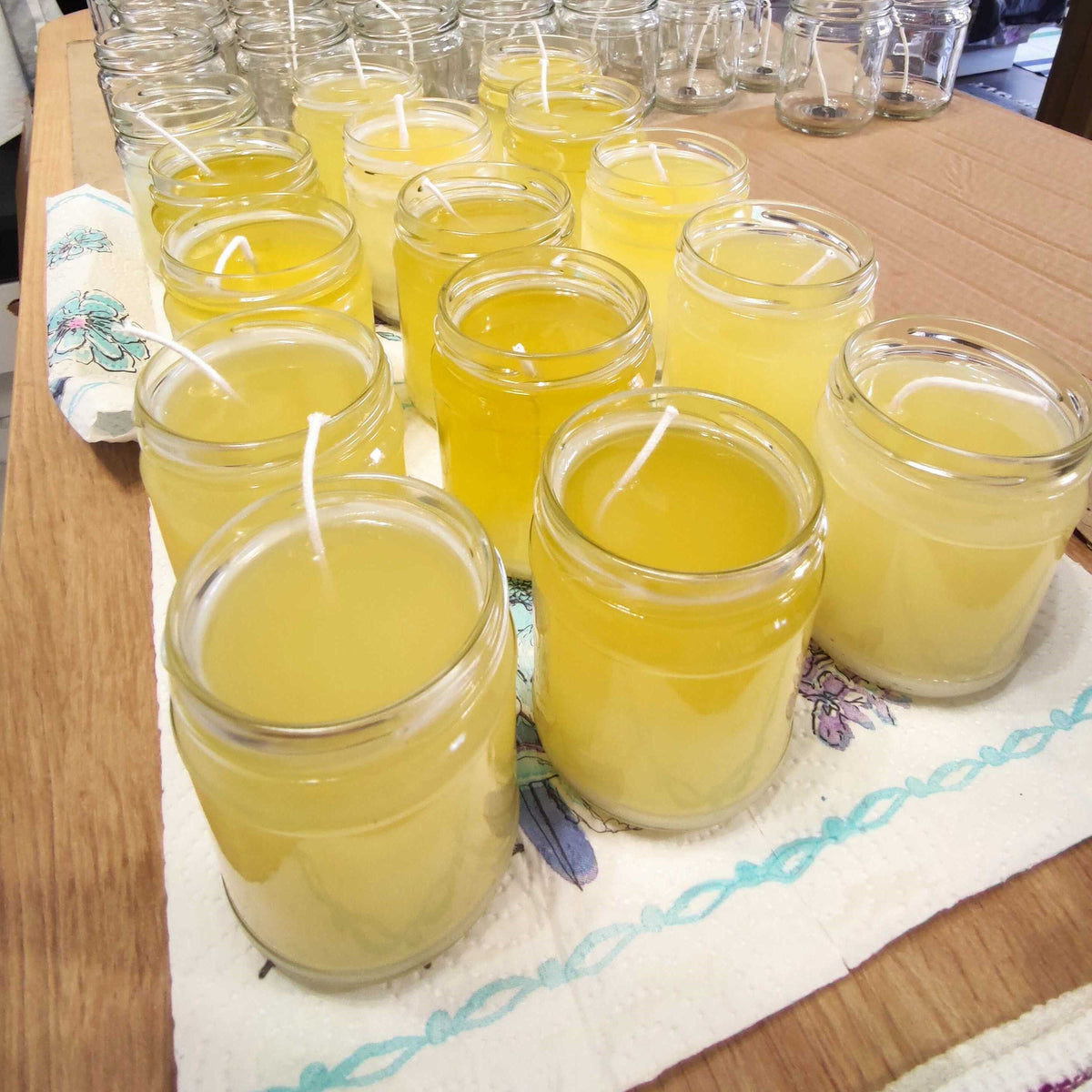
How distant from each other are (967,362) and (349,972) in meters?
0.54

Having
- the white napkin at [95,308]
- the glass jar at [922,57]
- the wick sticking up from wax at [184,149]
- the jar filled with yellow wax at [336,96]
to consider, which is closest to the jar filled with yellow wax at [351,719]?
the white napkin at [95,308]

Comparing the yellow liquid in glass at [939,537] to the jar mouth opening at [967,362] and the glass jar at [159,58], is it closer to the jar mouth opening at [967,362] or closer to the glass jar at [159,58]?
the jar mouth opening at [967,362]

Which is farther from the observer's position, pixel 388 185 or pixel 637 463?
pixel 388 185

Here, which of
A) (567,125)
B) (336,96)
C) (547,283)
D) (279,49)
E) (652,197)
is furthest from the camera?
(279,49)

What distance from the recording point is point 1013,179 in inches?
41.4

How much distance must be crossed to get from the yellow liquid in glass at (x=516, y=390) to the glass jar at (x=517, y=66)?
0.41m

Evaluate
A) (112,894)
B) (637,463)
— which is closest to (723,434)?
(637,463)

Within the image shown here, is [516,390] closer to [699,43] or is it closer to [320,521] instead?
[320,521]

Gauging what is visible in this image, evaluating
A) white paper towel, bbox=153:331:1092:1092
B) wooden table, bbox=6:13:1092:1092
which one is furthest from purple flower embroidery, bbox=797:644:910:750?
wooden table, bbox=6:13:1092:1092

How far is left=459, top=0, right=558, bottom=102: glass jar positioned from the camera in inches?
43.8

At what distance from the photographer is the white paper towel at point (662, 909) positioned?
0.41 meters

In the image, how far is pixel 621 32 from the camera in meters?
1.13

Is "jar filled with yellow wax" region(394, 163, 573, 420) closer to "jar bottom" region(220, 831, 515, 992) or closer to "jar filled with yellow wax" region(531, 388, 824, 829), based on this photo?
"jar filled with yellow wax" region(531, 388, 824, 829)

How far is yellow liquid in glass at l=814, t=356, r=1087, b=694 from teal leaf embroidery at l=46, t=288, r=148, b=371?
1.99 feet
